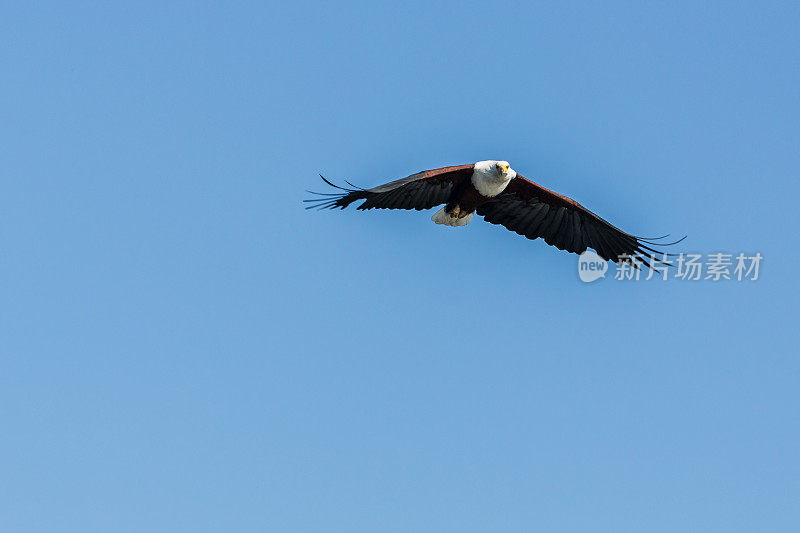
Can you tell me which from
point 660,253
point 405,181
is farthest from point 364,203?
point 660,253

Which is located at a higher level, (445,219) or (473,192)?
(473,192)

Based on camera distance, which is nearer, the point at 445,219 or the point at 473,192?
the point at 473,192

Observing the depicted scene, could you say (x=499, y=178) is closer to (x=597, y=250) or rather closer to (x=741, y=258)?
(x=597, y=250)

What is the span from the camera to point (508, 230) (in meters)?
17.5

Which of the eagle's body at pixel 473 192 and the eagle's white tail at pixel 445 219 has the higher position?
the eagle's body at pixel 473 192

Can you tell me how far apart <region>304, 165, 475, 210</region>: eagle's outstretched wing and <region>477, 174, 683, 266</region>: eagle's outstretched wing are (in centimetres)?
93

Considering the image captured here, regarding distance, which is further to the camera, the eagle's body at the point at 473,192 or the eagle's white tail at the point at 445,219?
the eagle's white tail at the point at 445,219

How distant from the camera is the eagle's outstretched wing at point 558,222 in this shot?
679 inches

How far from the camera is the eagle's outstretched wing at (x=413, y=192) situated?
1528cm

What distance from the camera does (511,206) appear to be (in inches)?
683

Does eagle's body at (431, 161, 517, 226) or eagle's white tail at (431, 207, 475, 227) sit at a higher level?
eagle's body at (431, 161, 517, 226)

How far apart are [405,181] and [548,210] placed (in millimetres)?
2661

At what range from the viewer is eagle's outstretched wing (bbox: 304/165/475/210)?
1528 cm

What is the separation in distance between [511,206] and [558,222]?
0.71 metres
